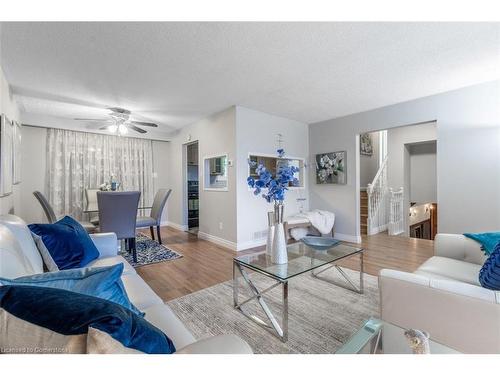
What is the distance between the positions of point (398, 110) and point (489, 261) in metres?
3.21

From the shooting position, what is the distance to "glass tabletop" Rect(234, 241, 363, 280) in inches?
65.2

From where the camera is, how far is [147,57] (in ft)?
7.45

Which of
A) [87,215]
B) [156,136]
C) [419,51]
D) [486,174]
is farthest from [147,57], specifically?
[486,174]

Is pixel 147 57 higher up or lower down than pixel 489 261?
higher up

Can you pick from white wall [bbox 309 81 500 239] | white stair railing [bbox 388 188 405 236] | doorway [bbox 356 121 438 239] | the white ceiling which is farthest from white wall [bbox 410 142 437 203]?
the white ceiling

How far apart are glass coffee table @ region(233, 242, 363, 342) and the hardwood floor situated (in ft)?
2.15

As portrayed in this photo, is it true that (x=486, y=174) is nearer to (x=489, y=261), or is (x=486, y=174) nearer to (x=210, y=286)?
(x=489, y=261)

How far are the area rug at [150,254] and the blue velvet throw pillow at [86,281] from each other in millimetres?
2381

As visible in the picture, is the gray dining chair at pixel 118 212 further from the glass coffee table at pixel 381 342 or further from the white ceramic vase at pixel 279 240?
the glass coffee table at pixel 381 342

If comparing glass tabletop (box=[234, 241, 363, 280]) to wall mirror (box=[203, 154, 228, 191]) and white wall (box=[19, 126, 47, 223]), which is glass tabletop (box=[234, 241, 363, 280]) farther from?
white wall (box=[19, 126, 47, 223])

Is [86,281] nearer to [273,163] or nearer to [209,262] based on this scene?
[209,262]

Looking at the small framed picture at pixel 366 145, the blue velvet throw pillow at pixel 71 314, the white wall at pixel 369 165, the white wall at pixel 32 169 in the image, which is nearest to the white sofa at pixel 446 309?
the blue velvet throw pillow at pixel 71 314

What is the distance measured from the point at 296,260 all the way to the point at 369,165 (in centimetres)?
577

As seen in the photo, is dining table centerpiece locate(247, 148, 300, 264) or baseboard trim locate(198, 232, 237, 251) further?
baseboard trim locate(198, 232, 237, 251)
